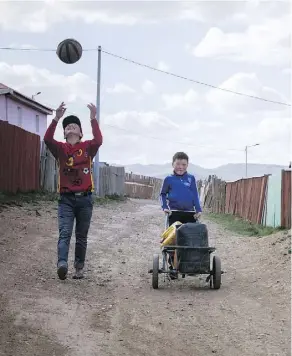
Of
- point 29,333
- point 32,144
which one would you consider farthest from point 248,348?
point 32,144

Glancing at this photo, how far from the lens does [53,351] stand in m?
4.48

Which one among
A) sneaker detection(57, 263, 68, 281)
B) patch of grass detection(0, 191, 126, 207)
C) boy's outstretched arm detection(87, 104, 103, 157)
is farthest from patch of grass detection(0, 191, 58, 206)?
sneaker detection(57, 263, 68, 281)

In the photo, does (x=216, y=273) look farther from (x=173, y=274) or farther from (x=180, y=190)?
(x=180, y=190)

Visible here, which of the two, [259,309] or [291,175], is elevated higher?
[291,175]

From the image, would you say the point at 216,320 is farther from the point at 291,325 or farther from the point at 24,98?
the point at 24,98

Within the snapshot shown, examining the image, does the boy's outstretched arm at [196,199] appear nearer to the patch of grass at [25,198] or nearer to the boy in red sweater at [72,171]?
the boy in red sweater at [72,171]

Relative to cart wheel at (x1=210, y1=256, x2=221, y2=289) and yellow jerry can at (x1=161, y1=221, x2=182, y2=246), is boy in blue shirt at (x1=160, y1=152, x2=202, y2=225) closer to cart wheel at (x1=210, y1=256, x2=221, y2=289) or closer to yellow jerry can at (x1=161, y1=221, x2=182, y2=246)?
yellow jerry can at (x1=161, y1=221, x2=182, y2=246)

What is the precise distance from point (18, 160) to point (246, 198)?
7270 millimetres

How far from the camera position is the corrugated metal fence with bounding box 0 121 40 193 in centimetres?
1628

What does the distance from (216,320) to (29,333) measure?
1.83m

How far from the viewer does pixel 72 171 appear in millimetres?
7156

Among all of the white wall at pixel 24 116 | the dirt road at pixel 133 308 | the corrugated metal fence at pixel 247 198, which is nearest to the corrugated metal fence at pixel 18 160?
the dirt road at pixel 133 308

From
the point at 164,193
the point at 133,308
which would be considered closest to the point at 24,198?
the point at 164,193

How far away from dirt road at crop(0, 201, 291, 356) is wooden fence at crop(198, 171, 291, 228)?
347 cm
